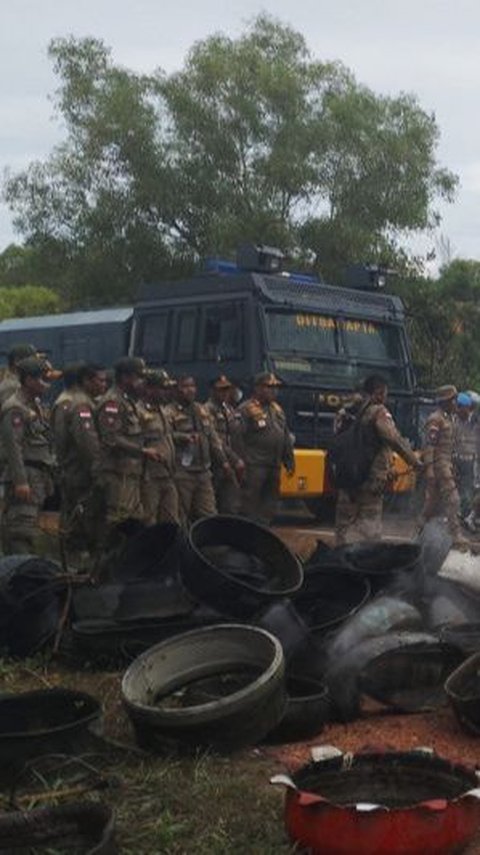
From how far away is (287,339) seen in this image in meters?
12.8

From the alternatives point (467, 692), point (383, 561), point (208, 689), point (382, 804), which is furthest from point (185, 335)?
point (382, 804)

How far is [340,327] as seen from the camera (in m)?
13.4

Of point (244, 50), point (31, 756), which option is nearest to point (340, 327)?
point (31, 756)

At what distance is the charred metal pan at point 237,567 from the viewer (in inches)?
274

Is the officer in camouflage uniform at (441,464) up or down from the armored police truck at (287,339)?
down

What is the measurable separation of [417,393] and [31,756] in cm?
919

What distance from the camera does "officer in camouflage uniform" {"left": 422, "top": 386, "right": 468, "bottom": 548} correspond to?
39.4 ft

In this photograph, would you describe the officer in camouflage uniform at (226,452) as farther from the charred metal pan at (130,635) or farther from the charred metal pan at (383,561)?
the charred metal pan at (130,635)

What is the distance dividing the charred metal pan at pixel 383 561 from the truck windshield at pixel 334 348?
454 cm

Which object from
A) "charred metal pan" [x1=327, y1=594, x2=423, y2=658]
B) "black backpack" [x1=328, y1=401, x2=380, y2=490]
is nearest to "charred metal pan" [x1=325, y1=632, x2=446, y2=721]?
"charred metal pan" [x1=327, y1=594, x2=423, y2=658]

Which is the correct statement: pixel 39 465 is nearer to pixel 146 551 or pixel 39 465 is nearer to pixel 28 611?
pixel 146 551

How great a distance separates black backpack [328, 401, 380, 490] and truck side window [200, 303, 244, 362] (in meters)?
1.94

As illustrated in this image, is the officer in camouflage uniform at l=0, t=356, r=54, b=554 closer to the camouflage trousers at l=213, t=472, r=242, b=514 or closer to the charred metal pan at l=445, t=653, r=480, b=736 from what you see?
the camouflage trousers at l=213, t=472, r=242, b=514

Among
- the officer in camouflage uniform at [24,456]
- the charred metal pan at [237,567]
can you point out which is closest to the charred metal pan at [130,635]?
the charred metal pan at [237,567]
